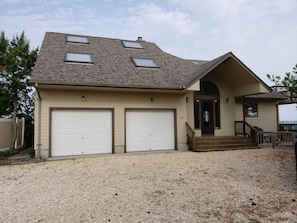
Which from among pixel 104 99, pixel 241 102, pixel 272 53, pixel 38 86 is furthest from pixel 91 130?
pixel 272 53

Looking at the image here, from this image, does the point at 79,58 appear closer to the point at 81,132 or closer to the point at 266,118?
the point at 81,132

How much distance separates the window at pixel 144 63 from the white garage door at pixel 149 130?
2651mm

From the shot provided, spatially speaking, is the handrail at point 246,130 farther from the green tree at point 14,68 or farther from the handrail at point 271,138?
the green tree at point 14,68

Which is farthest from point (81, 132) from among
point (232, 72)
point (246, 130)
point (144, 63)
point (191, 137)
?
point (246, 130)

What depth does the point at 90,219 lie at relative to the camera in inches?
142

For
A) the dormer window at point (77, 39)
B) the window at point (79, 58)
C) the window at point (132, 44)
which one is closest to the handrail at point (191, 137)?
the window at point (79, 58)

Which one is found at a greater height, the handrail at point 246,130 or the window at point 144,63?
the window at point 144,63

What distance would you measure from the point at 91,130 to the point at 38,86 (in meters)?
2.92

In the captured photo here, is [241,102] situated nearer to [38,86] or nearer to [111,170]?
[111,170]

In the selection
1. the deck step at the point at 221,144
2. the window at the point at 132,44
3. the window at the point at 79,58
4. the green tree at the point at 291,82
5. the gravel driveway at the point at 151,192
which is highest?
the window at the point at 132,44

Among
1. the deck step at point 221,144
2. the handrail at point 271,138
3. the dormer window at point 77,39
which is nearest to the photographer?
the deck step at point 221,144

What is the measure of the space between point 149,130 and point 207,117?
4.28 m

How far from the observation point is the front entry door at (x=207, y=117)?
13508mm

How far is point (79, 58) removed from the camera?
1137cm
